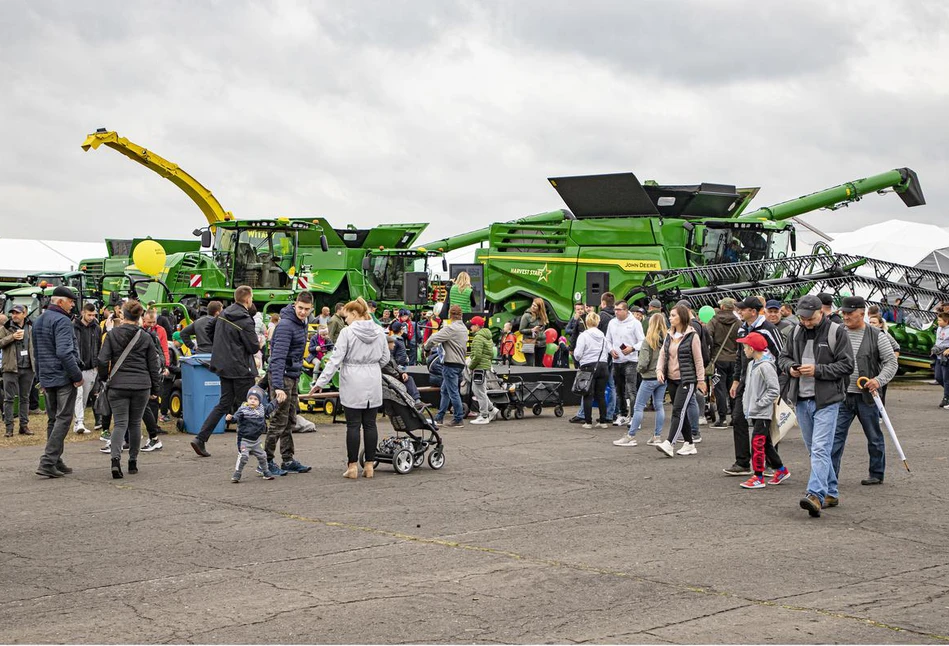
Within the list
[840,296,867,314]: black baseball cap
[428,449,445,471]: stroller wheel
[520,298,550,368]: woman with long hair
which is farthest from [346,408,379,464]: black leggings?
[520,298,550,368]: woman with long hair

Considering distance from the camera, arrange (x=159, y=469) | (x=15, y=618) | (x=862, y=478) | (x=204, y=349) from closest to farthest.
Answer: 1. (x=15, y=618)
2. (x=862, y=478)
3. (x=159, y=469)
4. (x=204, y=349)

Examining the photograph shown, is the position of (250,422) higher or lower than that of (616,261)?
lower

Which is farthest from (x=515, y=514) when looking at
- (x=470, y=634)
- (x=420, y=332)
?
(x=420, y=332)

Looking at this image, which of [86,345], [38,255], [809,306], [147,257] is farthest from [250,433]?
[38,255]

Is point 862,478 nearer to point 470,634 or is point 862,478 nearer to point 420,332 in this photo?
point 470,634

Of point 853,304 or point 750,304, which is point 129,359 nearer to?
point 750,304

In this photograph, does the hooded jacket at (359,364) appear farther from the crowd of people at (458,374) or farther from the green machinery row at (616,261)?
the green machinery row at (616,261)

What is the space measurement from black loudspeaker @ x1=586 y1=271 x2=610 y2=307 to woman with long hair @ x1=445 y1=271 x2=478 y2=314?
264 cm

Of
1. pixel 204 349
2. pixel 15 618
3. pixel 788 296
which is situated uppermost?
pixel 788 296

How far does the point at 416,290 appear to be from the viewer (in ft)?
90.2

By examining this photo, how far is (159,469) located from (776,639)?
8.15 meters

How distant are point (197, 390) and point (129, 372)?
369 centimetres

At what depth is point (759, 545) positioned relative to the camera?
7.84 m

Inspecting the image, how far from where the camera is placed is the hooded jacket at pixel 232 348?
1268 cm
